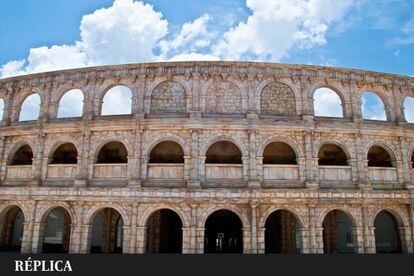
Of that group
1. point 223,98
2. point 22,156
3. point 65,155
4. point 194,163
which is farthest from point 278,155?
point 22,156

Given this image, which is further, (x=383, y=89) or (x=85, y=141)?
(x=383, y=89)

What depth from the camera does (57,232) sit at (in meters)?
21.1

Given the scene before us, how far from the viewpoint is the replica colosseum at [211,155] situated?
16.4 metres

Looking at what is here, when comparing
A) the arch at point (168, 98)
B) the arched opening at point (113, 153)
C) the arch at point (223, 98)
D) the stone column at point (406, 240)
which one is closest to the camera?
the stone column at point (406, 240)

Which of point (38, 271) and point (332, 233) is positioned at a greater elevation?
point (332, 233)

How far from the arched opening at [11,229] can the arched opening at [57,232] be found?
5.37 ft

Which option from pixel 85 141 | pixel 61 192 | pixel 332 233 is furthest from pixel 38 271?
pixel 332 233

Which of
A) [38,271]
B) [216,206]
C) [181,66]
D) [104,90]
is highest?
[181,66]

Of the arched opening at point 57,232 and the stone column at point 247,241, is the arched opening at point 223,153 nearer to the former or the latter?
the stone column at point 247,241

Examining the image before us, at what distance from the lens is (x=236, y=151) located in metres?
19.0

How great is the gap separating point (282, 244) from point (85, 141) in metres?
13.1

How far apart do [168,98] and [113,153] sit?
201 inches

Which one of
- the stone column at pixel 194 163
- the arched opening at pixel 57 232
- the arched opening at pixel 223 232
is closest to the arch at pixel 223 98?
the stone column at pixel 194 163

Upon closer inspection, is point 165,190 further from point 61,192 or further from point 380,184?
point 380,184
